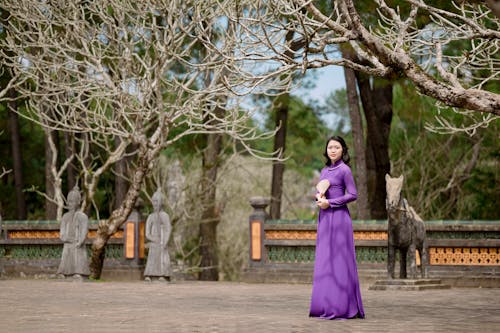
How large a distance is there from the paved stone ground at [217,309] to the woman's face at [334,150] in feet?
7.02

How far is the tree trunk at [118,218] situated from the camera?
21.3 metres

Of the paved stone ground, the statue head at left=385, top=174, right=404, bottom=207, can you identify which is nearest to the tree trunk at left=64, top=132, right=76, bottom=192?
the paved stone ground

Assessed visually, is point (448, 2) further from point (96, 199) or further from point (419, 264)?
point (96, 199)

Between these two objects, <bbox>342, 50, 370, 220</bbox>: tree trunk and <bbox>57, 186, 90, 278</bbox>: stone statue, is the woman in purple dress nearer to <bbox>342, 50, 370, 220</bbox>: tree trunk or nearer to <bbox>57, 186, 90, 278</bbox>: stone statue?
<bbox>57, 186, 90, 278</bbox>: stone statue

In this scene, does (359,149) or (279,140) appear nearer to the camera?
(359,149)

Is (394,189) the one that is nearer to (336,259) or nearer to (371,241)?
(371,241)

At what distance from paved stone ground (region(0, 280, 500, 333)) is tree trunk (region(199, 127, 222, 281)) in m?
10.1

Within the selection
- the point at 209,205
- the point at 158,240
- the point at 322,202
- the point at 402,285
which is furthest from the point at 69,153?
the point at 322,202

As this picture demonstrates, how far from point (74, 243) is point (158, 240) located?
191cm

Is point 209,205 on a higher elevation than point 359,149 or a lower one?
lower

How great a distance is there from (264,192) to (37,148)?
11.3 m

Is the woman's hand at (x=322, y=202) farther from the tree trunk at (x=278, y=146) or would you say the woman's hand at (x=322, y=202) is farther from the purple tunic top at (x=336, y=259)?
the tree trunk at (x=278, y=146)

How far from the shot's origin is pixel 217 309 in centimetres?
1367

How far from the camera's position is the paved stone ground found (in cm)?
1089
